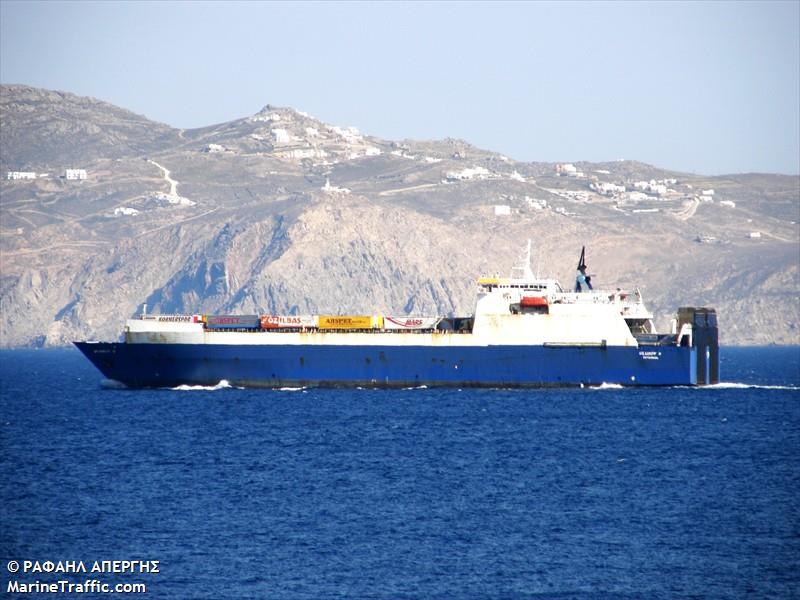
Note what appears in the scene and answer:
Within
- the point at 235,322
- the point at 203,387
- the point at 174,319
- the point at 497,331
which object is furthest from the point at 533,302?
the point at 174,319

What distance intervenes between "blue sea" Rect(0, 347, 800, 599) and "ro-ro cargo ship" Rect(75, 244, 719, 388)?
4.51 m

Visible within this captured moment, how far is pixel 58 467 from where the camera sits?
155ft

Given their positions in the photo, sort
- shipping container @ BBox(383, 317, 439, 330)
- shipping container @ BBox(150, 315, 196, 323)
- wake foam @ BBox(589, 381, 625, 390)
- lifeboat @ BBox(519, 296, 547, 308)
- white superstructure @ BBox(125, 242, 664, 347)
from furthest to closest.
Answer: shipping container @ BBox(383, 317, 439, 330) < shipping container @ BBox(150, 315, 196, 323) < lifeboat @ BBox(519, 296, 547, 308) < wake foam @ BBox(589, 381, 625, 390) < white superstructure @ BBox(125, 242, 664, 347)

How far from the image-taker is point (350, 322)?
74000mm

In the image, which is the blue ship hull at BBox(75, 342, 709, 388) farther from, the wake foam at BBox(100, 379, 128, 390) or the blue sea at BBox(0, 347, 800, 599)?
the blue sea at BBox(0, 347, 800, 599)

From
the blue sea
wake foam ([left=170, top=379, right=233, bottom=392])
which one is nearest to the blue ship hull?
wake foam ([left=170, top=379, right=233, bottom=392])

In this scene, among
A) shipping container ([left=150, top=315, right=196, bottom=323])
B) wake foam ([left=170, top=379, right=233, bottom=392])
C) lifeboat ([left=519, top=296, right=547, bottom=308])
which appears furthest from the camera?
shipping container ([left=150, top=315, right=196, bottom=323])

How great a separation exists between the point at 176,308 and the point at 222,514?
154 meters

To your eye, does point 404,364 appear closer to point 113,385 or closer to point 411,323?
point 411,323

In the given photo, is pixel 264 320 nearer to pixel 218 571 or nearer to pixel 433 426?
pixel 433 426

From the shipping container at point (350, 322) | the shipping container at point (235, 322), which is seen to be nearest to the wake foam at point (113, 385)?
the shipping container at point (235, 322)

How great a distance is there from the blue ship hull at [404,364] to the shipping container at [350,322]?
231 centimetres

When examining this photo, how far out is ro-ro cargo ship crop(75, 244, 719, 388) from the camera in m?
71.9

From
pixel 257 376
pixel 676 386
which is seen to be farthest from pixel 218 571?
pixel 676 386
